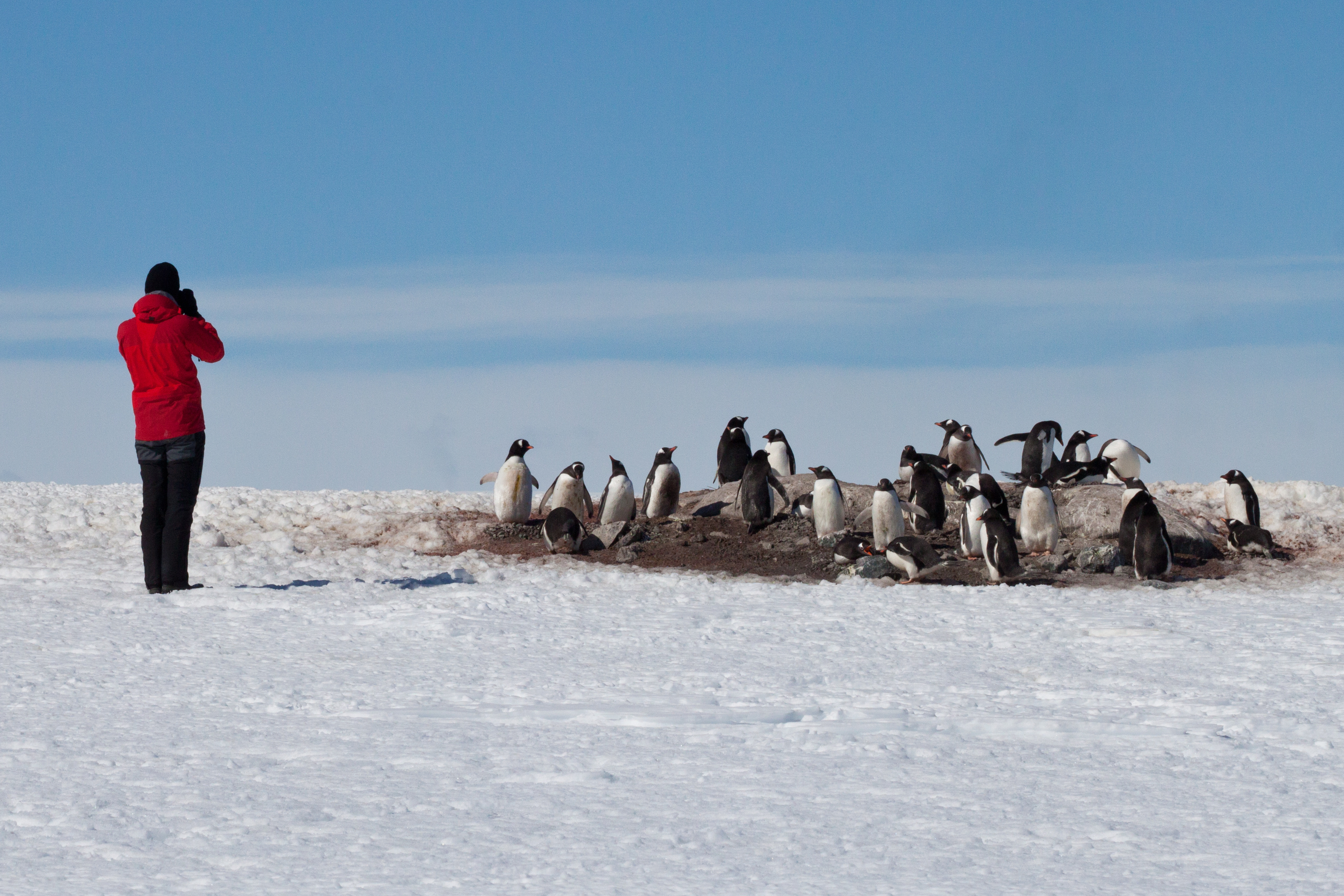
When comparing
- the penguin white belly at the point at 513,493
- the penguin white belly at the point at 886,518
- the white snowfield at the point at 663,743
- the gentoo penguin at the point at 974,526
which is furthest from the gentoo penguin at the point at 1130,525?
the penguin white belly at the point at 513,493

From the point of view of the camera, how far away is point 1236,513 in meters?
13.3

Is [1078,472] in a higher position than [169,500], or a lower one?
higher

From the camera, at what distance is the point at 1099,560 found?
10.8 meters

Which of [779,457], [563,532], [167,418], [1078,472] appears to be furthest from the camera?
[779,457]

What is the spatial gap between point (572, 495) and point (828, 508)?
2.91m

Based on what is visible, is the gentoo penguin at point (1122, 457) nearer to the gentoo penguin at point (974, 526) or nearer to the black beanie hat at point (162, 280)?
the gentoo penguin at point (974, 526)

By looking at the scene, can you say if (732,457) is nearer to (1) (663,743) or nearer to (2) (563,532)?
(2) (563,532)

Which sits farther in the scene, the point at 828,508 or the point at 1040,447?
the point at 1040,447

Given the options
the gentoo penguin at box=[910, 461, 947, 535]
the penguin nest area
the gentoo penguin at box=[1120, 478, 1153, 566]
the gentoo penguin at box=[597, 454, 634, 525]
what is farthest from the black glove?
the gentoo penguin at box=[1120, 478, 1153, 566]

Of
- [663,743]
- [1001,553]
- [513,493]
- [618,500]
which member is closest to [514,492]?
[513,493]

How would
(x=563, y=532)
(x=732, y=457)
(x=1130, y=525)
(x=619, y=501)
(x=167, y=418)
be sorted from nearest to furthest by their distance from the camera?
(x=167, y=418) → (x=1130, y=525) → (x=563, y=532) → (x=619, y=501) → (x=732, y=457)

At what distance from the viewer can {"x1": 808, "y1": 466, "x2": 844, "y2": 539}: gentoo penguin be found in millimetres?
12031

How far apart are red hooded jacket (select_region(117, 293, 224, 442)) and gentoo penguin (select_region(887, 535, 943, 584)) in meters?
5.62

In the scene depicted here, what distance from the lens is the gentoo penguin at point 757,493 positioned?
40.6ft
